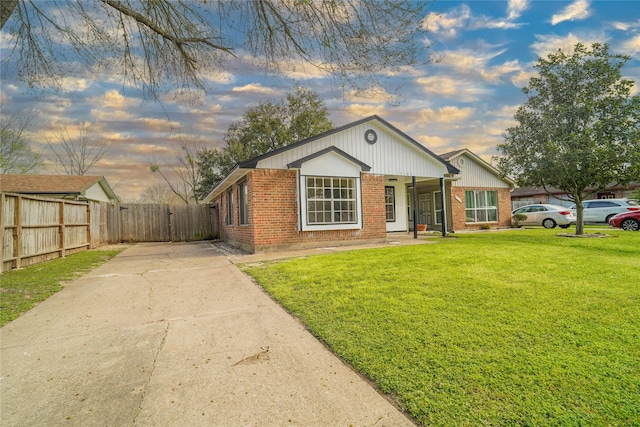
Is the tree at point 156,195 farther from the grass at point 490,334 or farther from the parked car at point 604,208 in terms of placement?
the parked car at point 604,208

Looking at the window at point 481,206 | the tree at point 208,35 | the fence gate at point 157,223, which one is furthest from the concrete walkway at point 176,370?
the window at point 481,206

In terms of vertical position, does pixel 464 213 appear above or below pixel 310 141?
below

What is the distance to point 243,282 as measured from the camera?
597 centimetres

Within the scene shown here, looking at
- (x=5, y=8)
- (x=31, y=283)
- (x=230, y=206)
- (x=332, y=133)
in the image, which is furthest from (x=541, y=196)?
(x=5, y=8)

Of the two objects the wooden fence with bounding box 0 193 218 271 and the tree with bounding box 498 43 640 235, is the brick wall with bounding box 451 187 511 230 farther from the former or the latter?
the wooden fence with bounding box 0 193 218 271

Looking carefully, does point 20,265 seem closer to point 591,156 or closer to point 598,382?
point 598,382

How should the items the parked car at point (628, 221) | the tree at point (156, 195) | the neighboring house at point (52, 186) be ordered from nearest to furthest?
the parked car at point (628, 221) < the neighboring house at point (52, 186) < the tree at point (156, 195)

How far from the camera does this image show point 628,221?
564 inches

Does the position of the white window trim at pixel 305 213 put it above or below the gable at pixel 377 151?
below

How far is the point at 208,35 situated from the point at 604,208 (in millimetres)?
23454

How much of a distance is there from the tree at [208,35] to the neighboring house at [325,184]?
164 inches

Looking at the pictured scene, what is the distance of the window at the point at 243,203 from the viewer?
10.9 meters

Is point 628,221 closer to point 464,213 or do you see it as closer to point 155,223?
point 464,213

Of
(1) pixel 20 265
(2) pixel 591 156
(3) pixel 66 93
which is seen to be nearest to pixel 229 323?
(3) pixel 66 93
